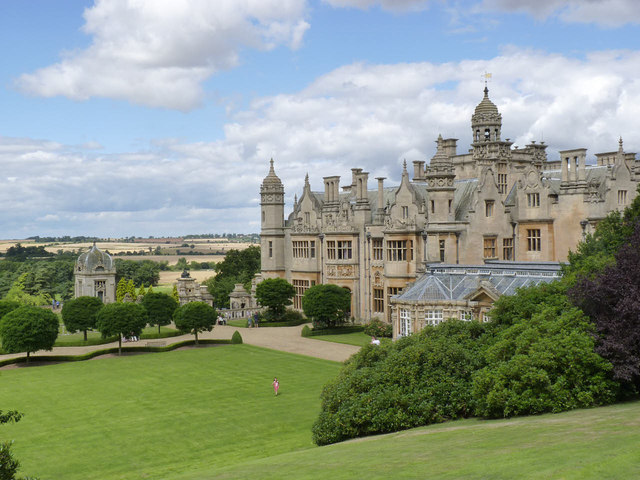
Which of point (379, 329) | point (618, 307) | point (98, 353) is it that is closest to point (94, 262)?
point (98, 353)

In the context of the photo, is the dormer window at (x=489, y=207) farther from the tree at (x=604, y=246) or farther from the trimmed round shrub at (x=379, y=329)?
the tree at (x=604, y=246)

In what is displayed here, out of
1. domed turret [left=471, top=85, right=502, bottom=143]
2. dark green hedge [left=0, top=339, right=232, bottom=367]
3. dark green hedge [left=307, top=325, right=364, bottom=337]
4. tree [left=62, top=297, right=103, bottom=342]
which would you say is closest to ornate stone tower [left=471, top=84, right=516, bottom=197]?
domed turret [left=471, top=85, right=502, bottom=143]

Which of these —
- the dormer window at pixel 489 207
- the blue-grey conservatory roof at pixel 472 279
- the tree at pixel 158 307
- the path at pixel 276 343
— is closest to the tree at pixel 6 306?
the path at pixel 276 343

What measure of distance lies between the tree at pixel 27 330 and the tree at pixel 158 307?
13087 millimetres

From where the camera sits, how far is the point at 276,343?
58.8 meters

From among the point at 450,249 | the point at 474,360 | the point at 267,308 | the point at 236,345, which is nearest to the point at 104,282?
the point at 267,308

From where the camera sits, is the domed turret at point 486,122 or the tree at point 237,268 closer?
the domed turret at point 486,122

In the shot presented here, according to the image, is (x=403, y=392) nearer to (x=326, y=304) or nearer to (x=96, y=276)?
(x=326, y=304)

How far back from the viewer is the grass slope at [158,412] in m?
28.8

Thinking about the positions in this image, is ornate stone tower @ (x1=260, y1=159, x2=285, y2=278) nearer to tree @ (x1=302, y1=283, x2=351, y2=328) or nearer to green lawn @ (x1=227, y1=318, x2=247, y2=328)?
green lawn @ (x1=227, y1=318, x2=247, y2=328)

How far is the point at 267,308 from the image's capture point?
75.1 m

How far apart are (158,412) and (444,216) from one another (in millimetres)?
28618

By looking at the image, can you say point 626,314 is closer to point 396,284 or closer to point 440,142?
point 440,142

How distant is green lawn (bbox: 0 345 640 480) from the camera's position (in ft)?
58.9
